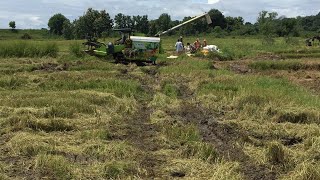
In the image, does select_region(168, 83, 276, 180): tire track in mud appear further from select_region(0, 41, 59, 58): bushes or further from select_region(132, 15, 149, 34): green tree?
select_region(132, 15, 149, 34): green tree

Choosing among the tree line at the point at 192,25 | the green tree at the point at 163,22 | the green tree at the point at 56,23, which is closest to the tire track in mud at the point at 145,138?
the tree line at the point at 192,25

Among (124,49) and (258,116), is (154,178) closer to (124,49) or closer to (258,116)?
(258,116)

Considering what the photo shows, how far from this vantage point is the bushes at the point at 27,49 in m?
25.2

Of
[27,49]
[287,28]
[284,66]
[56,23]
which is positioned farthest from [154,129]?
[56,23]

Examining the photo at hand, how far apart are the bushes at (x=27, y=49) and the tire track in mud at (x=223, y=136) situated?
648 inches

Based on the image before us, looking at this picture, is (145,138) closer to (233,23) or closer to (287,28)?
(287,28)

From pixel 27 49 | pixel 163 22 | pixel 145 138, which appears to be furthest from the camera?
pixel 163 22

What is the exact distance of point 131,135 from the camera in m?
8.32

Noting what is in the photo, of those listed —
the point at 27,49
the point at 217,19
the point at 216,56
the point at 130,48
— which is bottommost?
the point at 216,56

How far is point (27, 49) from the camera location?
84.6ft

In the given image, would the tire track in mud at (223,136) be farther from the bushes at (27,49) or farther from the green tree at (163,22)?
the green tree at (163,22)

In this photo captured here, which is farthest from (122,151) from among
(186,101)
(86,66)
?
(86,66)

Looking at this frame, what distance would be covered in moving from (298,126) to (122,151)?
4.11 metres

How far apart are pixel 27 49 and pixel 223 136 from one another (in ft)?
66.5
